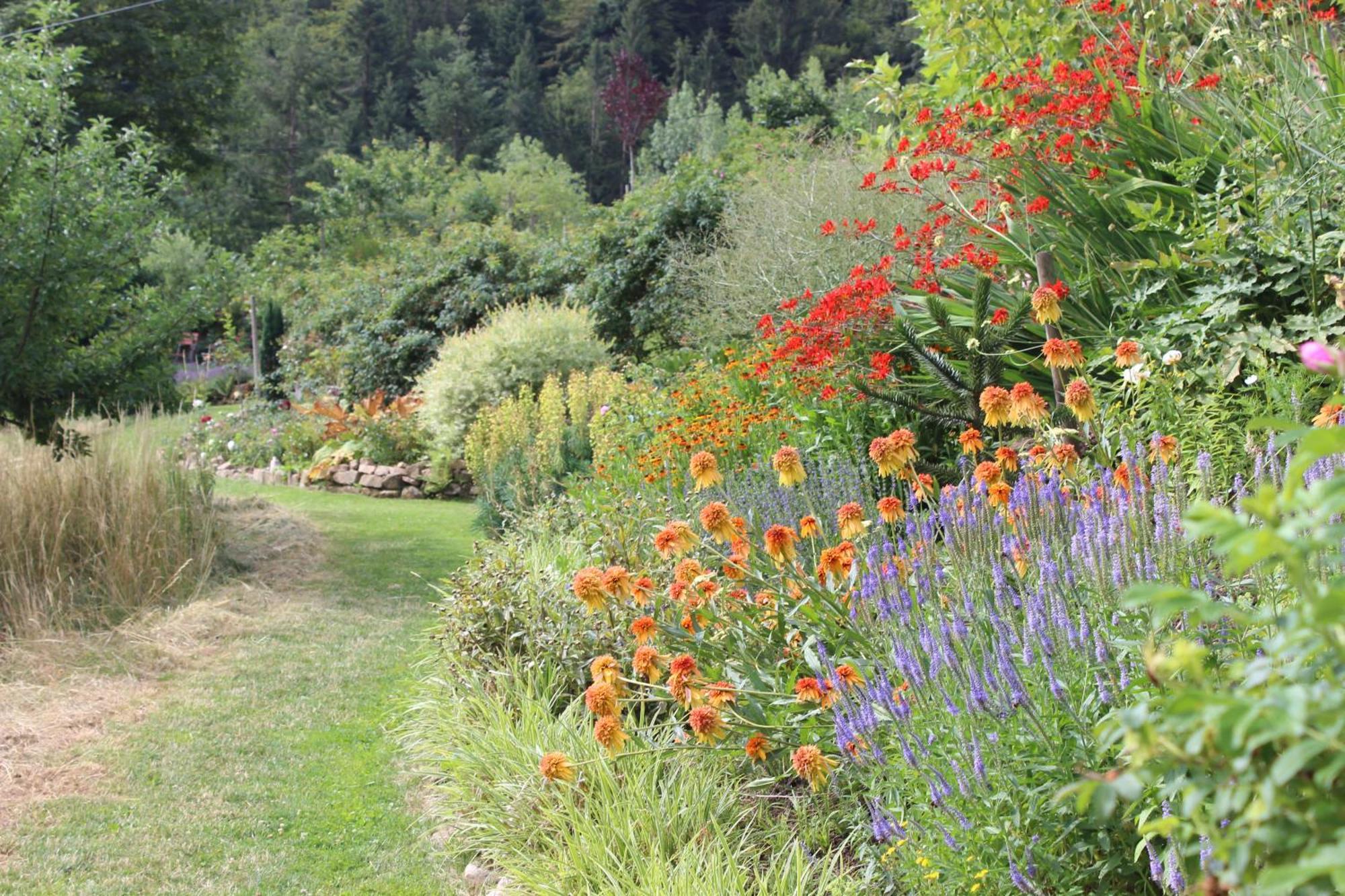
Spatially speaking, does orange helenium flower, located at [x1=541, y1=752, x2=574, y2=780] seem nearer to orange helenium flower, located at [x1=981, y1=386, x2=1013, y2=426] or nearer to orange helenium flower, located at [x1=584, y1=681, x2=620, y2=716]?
orange helenium flower, located at [x1=584, y1=681, x2=620, y2=716]

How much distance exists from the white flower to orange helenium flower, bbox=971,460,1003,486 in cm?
113

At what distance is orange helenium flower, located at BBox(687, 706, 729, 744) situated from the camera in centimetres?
260

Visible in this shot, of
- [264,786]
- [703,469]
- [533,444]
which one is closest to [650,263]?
[533,444]

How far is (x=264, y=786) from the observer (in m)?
4.09

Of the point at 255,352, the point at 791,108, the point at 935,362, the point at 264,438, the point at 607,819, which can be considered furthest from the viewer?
the point at 791,108

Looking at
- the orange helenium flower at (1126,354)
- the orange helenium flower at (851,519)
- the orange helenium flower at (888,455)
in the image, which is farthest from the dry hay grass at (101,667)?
the orange helenium flower at (1126,354)

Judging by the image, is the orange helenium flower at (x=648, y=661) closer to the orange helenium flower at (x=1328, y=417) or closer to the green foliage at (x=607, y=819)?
the green foliage at (x=607, y=819)

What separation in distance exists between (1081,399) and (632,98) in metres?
40.1

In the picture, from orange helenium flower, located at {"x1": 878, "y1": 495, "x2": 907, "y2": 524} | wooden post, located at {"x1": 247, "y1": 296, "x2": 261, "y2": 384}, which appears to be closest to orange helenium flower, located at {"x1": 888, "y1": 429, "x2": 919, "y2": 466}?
orange helenium flower, located at {"x1": 878, "y1": 495, "x2": 907, "y2": 524}

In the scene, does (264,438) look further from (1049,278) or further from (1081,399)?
(1081,399)

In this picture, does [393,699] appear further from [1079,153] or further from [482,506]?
[1079,153]

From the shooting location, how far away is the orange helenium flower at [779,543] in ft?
8.89

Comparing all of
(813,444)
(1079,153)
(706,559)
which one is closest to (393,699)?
(706,559)

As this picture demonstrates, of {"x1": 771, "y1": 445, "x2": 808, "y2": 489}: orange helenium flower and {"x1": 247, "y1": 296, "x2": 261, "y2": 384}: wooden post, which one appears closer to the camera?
{"x1": 771, "y1": 445, "x2": 808, "y2": 489}: orange helenium flower
